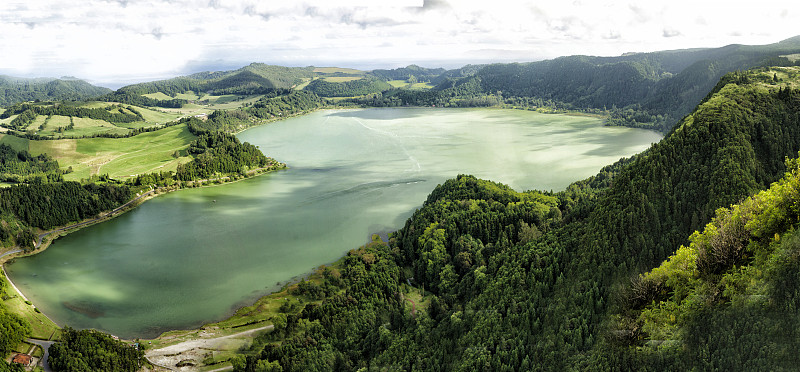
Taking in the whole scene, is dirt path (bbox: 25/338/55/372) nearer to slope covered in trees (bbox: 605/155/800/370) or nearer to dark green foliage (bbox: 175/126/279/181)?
slope covered in trees (bbox: 605/155/800/370)

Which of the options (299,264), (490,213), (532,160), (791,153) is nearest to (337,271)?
(299,264)

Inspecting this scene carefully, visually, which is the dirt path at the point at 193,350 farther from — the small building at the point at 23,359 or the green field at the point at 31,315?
the green field at the point at 31,315

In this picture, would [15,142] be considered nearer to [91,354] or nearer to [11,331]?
[11,331]

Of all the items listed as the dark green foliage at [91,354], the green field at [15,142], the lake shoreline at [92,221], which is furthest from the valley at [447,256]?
the green field at [15,142]

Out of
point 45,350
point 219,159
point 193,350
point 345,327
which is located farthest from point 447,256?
point 219,159

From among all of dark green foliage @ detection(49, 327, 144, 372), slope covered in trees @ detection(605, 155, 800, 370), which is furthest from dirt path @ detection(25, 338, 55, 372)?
slope covered in trees @ detection(605, 155, 800, 370)
